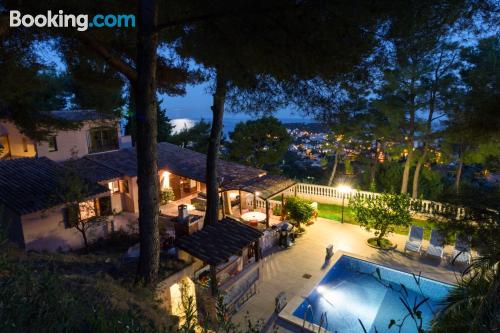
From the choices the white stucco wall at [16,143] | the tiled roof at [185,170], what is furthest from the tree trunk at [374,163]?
the white stucco wall at [16,143]

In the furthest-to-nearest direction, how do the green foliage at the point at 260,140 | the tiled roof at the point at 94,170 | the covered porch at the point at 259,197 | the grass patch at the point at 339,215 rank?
the green foliage at the point at 260,140
the tiled roof at the point at 94,170
the grass patch at the point at 339,215
the covered porch at the point at 259,197

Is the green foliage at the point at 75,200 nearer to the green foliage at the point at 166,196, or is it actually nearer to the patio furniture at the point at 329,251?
the green foliage at the point at 166,196

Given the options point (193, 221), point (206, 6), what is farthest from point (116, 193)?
point (206, 6)

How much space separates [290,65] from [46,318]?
6271 mm

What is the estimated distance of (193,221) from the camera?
11836 mm

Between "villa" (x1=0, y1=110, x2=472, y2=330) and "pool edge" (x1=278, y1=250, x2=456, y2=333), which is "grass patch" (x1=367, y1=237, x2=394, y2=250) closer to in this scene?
"villa" (x1=0, y1=110, x2=472, y2=330)

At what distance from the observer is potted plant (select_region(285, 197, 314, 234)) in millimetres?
15430

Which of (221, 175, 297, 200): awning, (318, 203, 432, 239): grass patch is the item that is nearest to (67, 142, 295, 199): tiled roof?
(221, 175, 297, 200): awning

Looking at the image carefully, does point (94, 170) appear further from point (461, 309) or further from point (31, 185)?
point (461, 309)

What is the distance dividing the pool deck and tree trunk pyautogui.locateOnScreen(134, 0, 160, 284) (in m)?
3.26

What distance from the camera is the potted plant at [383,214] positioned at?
13.5 meters

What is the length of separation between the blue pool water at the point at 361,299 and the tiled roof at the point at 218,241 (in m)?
2.71

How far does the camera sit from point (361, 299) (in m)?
11.0

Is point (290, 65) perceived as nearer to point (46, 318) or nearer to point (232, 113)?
point (232, 113)
